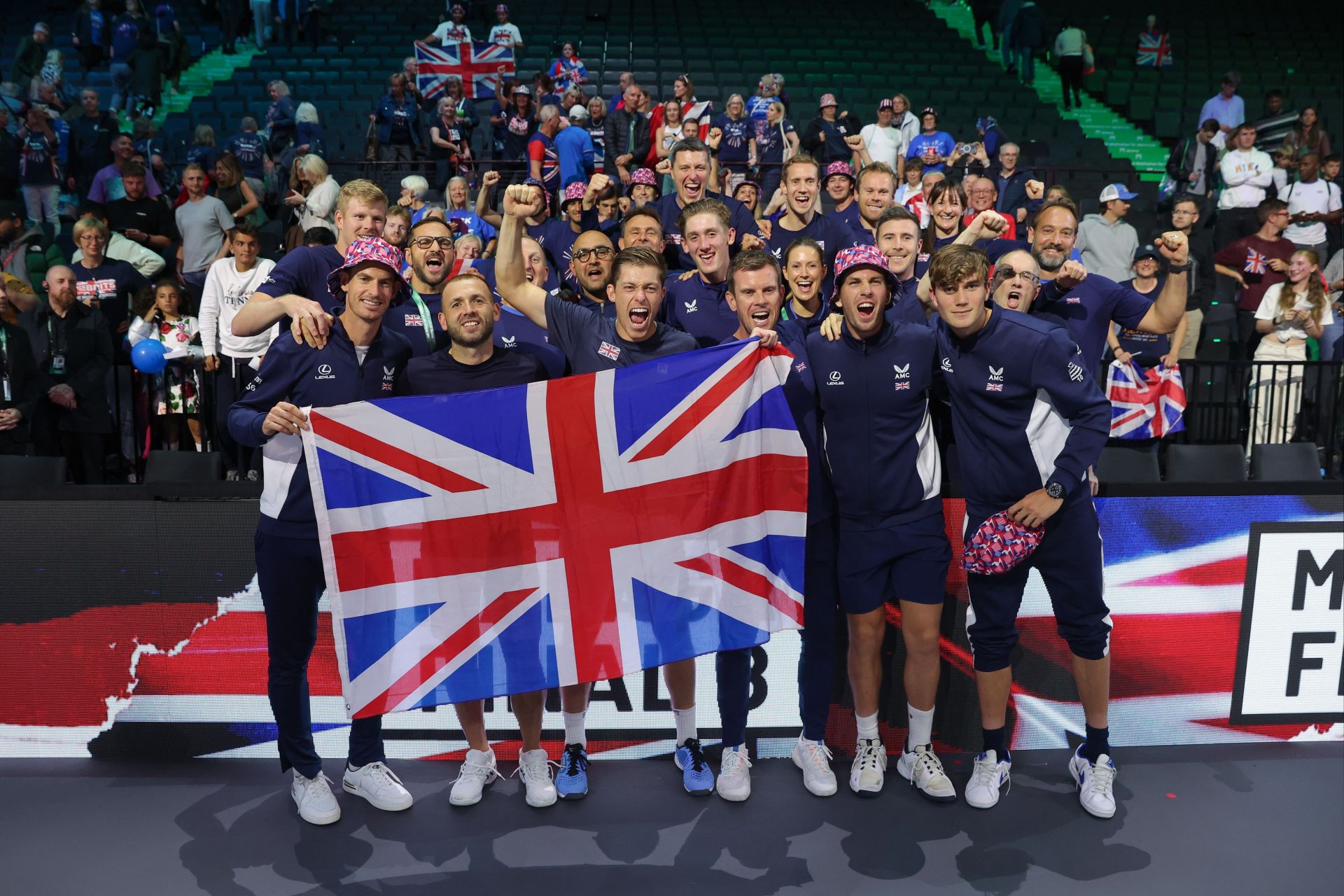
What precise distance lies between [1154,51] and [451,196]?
49.1ft

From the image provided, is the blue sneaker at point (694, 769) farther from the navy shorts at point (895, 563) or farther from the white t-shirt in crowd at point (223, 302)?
the white t-shirt in crowd at point (223, 302)

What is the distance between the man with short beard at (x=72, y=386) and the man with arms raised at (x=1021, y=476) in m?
5.16

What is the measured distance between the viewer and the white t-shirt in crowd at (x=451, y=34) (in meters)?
14.6

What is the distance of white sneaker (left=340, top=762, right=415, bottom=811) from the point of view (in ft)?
14.9

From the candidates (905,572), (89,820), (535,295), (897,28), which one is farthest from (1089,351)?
(897,28)

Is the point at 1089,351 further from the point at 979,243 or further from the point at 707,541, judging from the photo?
the point at 707,541

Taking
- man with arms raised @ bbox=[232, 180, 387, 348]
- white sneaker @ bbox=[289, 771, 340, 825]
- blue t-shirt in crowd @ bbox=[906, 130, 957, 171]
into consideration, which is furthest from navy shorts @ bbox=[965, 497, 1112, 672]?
blue t-shirt in crowd @ bbox=[906, 130, 957, 171]

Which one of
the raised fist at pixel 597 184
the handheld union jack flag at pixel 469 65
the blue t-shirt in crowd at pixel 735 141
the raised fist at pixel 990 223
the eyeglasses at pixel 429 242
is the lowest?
the eyeglasses at pixel 429 242

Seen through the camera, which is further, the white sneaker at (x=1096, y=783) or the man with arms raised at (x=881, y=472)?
the white sneaker at (x=1096, y=783)

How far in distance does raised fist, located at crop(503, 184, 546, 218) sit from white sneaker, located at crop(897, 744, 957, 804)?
9.32ft

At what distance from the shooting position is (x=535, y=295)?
15.3 feet

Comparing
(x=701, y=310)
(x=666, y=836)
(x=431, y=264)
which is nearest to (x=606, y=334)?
(x=701, y=310)

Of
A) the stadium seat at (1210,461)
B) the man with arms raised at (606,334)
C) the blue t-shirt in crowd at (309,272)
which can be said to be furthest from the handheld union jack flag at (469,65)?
the stadium seat at (1210,461)

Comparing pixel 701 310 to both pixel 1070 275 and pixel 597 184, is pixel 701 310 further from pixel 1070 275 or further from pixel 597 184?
pixel 1070 275
